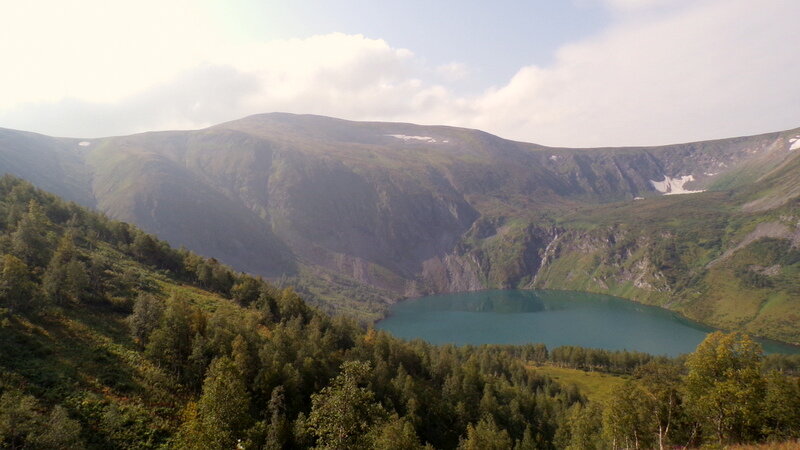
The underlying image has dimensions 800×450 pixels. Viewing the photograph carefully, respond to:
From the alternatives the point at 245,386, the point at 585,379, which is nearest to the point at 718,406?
the point at 245,386

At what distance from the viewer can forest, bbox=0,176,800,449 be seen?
3014cm

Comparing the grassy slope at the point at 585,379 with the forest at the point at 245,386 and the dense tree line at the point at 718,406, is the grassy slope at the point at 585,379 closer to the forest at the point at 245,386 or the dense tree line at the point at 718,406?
the forest at the point at 245,386

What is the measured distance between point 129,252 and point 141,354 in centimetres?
6377

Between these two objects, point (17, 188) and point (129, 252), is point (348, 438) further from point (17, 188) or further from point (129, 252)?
point (17, 188)

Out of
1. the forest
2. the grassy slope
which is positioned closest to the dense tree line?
the forest

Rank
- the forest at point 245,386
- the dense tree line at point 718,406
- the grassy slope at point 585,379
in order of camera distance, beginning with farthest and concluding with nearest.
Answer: the grassy slope at point 585,379 → the dense tree line at point 718,406 → the forest at point 245,386

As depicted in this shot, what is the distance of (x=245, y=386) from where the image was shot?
44.2 m

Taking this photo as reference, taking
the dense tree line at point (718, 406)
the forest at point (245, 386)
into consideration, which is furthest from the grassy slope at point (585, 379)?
the dense tree line at point (718, 406)

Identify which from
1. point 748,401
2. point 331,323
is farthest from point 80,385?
point 748,401

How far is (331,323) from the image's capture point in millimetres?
92250

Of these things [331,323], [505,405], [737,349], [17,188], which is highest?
[17,188]

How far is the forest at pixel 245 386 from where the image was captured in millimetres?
30137

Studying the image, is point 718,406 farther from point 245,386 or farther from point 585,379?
point 585,379

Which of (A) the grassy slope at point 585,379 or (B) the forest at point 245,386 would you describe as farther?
(A) the grassy slope at point 585,379
